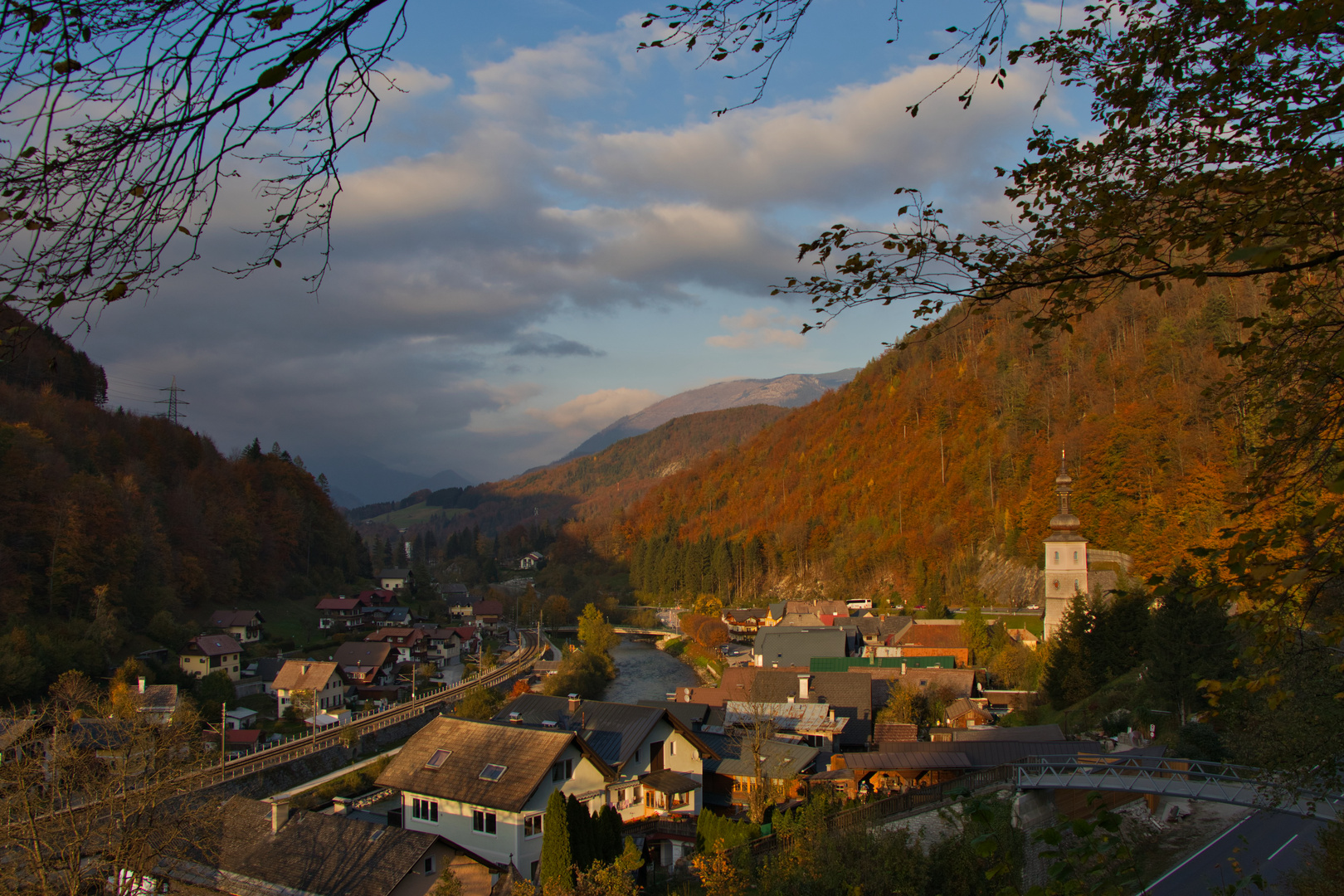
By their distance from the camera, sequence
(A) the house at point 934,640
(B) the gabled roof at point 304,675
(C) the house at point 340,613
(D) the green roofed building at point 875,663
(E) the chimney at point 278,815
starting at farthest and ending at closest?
(C) the house at point 340,613, (A) the house at point 934,640, (B) the gabled roof at point 304,675, (D) the green roofed building at point 875,663, (E) the chimney at point 278,815

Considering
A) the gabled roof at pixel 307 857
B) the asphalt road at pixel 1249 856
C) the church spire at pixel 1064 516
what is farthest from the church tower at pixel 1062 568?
the gabled roof at pixel 307 857

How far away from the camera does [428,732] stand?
22.4m

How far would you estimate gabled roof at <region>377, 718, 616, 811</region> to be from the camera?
780 inches

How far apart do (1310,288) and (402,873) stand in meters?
15.4

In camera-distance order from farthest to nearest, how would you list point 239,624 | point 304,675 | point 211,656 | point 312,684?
point 239,624, point 211,656, point 304,675, point 312,684

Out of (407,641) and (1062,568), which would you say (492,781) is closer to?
(1062,568)

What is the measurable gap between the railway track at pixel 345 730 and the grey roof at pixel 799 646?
16.2 m

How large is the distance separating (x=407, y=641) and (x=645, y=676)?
18633mm

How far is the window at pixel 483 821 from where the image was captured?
19.7 metres

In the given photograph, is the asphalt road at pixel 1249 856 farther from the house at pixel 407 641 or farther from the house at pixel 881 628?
the house at pixel 407 641

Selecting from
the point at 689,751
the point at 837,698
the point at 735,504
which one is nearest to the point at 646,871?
the point at 689,751

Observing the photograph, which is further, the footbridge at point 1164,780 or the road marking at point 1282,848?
the road marking at point 1282,848

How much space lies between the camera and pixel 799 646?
50562mm

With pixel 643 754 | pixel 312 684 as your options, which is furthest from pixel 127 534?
pixel 643 754
